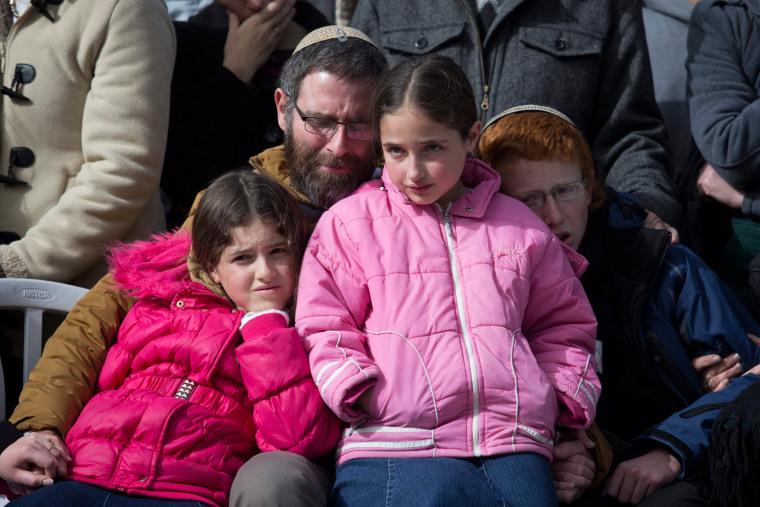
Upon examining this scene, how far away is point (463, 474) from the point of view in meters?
2.21

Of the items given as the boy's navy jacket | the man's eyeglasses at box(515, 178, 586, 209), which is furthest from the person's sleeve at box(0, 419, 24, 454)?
the boy's navy jacket

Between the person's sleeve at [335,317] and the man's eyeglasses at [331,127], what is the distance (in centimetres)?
43

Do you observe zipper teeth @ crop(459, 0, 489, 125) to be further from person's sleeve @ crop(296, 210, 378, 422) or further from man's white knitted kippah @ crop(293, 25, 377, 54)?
person's sleeve @ crop(296, 210, 378, 422)

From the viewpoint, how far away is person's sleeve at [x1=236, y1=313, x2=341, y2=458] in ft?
7.63

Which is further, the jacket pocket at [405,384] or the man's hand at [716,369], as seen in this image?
the man's hand at [716,369]

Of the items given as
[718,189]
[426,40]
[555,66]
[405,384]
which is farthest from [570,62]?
[405,384]

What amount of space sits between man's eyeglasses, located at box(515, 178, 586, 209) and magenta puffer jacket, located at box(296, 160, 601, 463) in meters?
0.21

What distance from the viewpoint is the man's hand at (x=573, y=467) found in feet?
8.12

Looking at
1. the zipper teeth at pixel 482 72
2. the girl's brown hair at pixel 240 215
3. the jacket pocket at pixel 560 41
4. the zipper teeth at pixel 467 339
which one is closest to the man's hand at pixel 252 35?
the zipper teeth at pixel 482 72

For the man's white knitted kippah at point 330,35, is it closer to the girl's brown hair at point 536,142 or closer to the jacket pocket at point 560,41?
the girl's brown hair at point 536,142

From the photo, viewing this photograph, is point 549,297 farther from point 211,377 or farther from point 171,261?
point 171,261

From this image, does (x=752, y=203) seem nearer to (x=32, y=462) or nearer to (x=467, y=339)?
(x=467, y=339)

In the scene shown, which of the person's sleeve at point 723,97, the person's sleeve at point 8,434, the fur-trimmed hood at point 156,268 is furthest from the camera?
the person's sleeve at point 723,97

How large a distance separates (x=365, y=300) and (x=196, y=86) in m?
1.81
